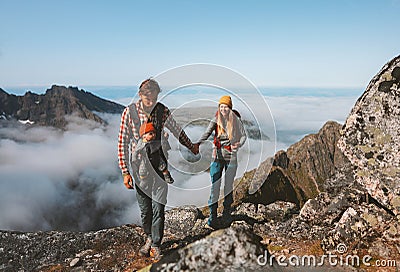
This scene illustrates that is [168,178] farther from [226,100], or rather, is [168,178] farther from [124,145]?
[226,100]

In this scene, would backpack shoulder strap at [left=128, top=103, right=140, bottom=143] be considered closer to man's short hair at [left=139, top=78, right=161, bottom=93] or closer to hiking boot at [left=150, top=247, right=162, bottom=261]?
man's short hair at [left=139, top=78, right=161, bottom=93]

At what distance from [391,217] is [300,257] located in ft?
8.88

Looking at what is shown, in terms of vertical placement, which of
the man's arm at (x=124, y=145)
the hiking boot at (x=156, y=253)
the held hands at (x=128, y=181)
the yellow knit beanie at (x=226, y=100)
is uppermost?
the yellow knit beanie at (x=226, y=100)

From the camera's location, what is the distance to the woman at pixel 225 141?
9398 mm

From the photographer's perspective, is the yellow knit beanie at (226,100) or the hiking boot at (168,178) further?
the yellow knit beanie at (226,100)

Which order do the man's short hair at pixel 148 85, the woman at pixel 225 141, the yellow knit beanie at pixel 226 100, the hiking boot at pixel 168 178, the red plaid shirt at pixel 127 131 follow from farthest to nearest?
the woman at pixel 225 141 < the yellow knit beanie at pixel 226 100 < the hiking boot at pixel 168 178 < the red plaid shirt at pixel 127 131 < the man's short hair at pixel 148 85

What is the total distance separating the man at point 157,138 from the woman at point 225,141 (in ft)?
3.35

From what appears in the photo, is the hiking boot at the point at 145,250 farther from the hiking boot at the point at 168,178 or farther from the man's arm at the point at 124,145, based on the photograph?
the man's arm at the point at 124,145

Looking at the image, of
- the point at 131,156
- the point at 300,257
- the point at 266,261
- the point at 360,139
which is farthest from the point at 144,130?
the point at 360,139

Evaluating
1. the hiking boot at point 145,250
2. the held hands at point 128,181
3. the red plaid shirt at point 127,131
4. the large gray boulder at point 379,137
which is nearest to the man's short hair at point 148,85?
the red plaid shirt at point 127,131

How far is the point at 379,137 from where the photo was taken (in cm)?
889

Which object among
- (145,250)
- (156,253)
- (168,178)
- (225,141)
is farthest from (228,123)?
(145,250)

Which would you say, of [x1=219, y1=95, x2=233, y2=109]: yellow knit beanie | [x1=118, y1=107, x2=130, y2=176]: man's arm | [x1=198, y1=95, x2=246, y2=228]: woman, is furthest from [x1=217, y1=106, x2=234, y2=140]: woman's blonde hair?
[x1=118, y1=107, x2=130, y2=176]: man's arm

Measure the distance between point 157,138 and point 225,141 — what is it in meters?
2.23
